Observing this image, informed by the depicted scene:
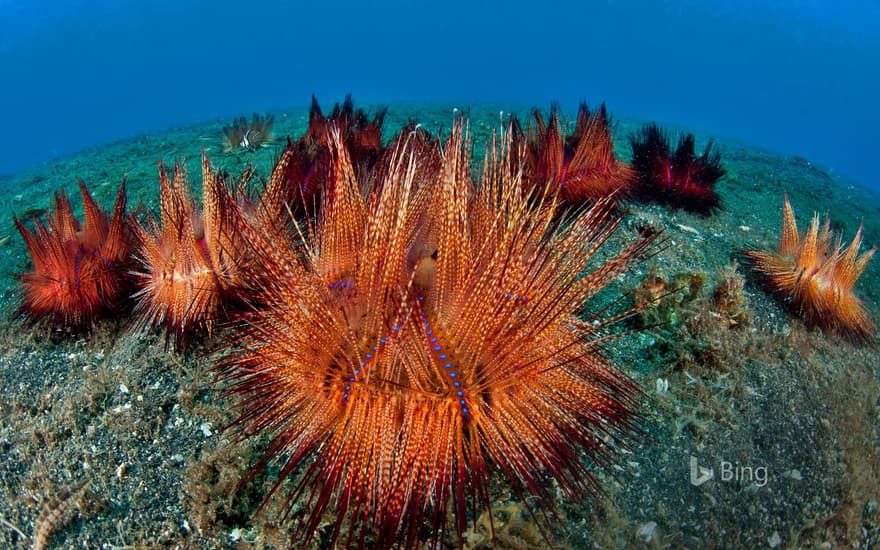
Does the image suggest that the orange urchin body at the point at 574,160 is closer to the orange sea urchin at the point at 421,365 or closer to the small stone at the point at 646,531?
the orange sea urchin at the point at 421,365

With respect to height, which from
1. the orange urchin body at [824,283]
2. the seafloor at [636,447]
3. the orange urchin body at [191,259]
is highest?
the orange urchin body at [191,259]

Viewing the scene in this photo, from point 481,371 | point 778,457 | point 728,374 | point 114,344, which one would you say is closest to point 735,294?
point 728,374

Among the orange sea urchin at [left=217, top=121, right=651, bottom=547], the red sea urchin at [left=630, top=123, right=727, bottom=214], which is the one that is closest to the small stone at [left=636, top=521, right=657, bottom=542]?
the orange sea urchin at [left=217, top=121, right=651, bottom=547]

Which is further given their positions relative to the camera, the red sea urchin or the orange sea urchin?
the red sea urchin

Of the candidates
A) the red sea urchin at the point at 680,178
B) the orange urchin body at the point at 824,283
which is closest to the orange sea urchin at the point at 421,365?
the orange urchin body at the point at 824,283

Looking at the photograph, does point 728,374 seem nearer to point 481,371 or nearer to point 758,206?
point 481,371

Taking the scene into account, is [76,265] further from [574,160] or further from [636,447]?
[574,160]

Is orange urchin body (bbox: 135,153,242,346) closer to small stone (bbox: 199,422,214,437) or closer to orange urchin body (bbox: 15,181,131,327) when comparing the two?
orange urchin body (bbox: 15,181,131,327)
